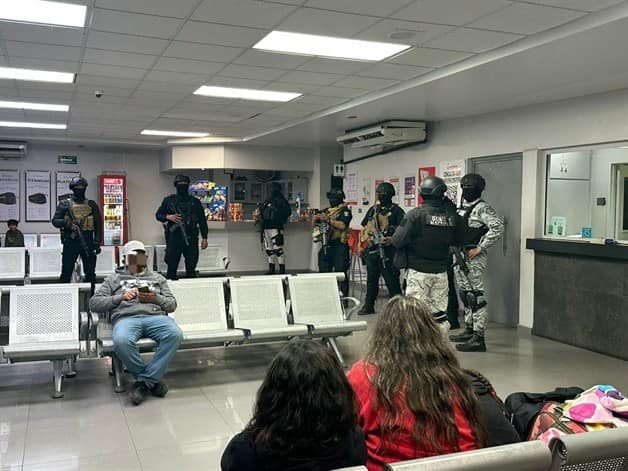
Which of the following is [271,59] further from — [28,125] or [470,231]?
[28,125]

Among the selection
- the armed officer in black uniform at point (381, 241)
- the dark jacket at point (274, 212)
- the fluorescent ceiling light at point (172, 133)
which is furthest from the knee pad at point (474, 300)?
the fluorescent ceiling light at point (172, 133)

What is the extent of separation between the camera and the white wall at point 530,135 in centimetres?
600

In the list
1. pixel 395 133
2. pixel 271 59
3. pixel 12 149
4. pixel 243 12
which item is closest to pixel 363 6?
pixel 243 12

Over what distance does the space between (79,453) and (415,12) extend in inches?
134

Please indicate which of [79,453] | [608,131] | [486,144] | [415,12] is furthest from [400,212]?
[79,453]

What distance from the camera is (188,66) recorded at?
5.47m

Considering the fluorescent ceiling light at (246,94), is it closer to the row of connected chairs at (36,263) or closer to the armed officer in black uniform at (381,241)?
the armed officer in black uniform at (381,241)

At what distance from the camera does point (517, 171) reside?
7.22 meters

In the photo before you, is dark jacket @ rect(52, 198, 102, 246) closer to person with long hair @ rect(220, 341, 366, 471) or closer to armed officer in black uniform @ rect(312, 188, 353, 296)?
armed officer in black uniform @ rect(312, 188, 353, 296)

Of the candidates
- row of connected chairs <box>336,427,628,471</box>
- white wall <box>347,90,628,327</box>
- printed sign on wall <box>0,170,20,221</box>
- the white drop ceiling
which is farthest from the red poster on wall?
printed sign on wall <box>0,170,20,221</box>

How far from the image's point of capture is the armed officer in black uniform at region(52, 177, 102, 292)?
7.36 metres

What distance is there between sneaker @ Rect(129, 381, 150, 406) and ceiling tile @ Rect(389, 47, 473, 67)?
3336mm

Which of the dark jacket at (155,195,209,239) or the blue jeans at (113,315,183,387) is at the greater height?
the dark jacket at (155,195,209,239)

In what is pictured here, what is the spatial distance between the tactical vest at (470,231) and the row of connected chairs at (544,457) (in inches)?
162
